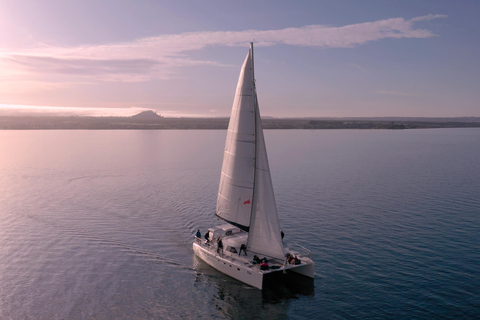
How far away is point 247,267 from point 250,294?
2.32 meters

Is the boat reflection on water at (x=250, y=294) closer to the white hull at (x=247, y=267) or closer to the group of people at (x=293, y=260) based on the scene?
the white hull at (x=247, y=267)

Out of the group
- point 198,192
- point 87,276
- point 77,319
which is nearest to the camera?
point 77,319

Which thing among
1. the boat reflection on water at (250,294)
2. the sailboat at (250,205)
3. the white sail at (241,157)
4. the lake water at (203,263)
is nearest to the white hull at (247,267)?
the sailboat at (250,205)

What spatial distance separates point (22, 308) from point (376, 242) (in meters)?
35.8

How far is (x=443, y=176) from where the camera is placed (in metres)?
87.3

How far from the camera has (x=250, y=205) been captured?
1400 inches

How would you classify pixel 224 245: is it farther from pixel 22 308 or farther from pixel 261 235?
pixel 22 308

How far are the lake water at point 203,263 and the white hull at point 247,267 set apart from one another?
0.84 meters

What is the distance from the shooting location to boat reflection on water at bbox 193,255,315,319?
98.5 ft

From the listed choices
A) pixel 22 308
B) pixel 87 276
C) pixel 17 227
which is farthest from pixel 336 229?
pixel 17 227

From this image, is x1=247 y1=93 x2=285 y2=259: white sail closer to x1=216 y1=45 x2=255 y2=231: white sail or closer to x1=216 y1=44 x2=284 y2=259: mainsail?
x1=216 y1=44 x2=284 y2=259: mainsail

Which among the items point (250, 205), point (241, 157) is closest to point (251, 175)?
point (241, 157)

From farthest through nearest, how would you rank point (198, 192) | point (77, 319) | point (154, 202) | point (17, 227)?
1. point (198, 192)
2. point (154, 202)
3. point (17, 227)
4. point (77, 319)

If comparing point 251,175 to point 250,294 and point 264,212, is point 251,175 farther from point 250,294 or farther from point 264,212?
point 250,294
